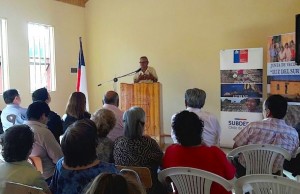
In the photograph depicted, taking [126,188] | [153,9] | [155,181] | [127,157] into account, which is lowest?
[155,181]

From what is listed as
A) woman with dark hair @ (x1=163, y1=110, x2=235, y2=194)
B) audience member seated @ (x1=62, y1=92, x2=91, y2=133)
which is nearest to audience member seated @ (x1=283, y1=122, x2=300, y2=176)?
woman with dark hair @ (x1=163, y1=110, x2=235, y2=194)

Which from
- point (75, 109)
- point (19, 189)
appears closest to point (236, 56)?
point (75, 109)

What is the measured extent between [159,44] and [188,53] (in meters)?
0.73

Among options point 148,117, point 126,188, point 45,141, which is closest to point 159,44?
point 148,117

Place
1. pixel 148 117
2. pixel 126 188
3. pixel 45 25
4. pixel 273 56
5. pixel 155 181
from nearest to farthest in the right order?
pixel 126 188, pixel 155 181, pixel 273 56, pixel 148 117, pixel 45 25

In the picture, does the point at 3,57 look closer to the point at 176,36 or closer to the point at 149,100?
the point at 149,100

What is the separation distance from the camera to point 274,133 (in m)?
2.92

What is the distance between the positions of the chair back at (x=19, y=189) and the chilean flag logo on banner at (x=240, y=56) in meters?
4.80

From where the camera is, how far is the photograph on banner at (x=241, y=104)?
231 inches

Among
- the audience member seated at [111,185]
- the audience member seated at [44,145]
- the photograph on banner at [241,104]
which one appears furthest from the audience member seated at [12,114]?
the audience member seated at [111,185]

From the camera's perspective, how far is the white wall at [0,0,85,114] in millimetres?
6671

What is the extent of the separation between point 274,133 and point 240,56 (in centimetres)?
323

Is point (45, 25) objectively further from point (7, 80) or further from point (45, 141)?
point (45, 141)

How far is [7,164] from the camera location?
2.04m
